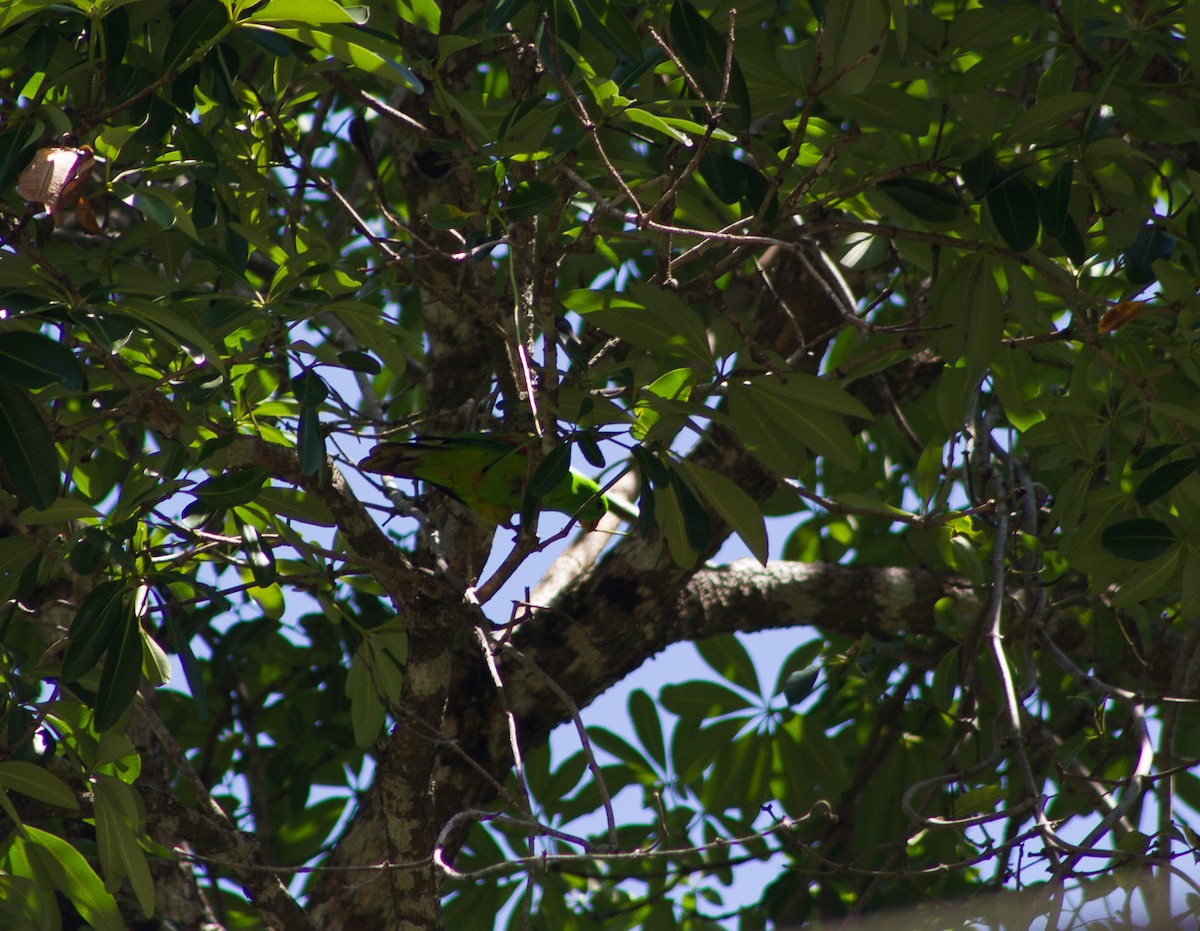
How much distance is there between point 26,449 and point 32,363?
0.42 feet

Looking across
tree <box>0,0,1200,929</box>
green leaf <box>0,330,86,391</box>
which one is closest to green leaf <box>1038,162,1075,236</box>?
tree <box>0,0,1200,929</box>

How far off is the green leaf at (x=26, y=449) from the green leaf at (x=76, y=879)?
2.27 ft

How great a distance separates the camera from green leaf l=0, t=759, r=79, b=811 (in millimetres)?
1778

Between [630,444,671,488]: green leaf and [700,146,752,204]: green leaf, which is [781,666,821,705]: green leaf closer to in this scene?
[630,444,671,488]: green leaf

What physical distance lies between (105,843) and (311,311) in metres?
0.93

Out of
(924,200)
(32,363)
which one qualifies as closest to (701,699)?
(924,200)

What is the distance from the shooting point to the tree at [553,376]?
1.66m

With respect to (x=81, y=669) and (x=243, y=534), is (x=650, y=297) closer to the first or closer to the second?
(x=243, y=534)

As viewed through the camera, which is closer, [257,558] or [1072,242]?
[1072,242]

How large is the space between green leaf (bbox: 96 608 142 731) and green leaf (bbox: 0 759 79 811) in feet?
0.44

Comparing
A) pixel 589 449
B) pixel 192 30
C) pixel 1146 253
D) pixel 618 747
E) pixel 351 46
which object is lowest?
pixel 618 747

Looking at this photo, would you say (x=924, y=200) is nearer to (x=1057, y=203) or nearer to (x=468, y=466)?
(x=1057, y=203)

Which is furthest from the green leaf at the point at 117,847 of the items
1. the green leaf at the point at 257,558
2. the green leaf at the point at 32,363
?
the green leaf at the point at 32,363

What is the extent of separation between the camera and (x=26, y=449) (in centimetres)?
149
